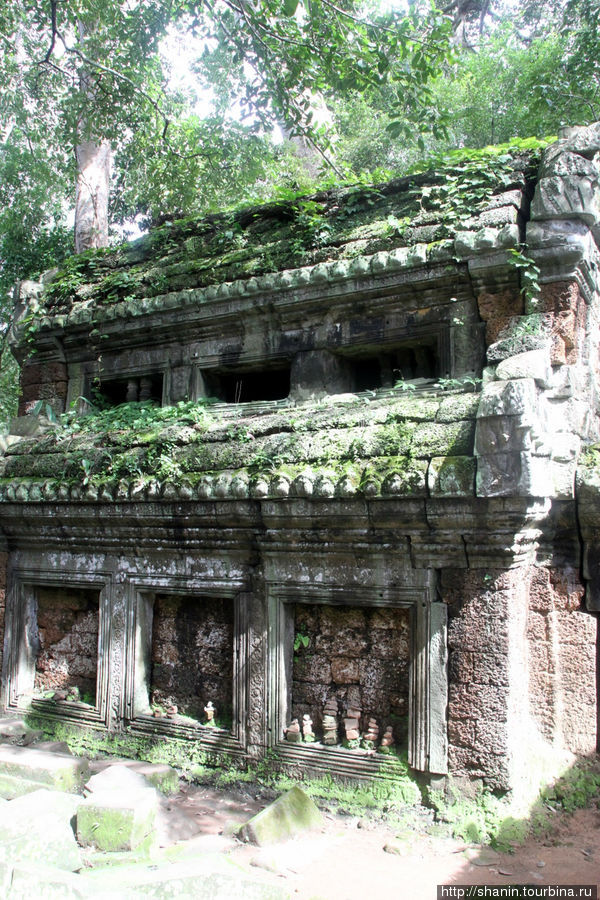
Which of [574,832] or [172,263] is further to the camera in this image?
[172,263]

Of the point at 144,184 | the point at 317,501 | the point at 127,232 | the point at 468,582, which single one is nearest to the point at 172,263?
the point at 317,501

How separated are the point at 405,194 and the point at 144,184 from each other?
31.3ft

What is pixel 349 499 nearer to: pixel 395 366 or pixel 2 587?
pixel 395 366

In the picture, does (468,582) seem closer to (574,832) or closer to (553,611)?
(553,611)

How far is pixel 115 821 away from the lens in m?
3.77

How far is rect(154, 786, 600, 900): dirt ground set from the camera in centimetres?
348

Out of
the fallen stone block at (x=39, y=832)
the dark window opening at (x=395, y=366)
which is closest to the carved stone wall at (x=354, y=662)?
the fallen stone block at (x=39, y=832)

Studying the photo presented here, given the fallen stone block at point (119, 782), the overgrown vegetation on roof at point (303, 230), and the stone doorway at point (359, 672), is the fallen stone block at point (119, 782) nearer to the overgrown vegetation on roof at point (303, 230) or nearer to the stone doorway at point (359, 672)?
the stone doorway at point (359, 672)

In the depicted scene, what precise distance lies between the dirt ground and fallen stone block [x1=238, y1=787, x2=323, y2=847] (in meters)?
0.06

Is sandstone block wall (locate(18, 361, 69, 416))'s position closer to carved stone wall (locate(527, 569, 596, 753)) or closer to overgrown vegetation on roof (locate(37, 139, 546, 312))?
overgrown vegetation on roof (locate(37, 139, 546, 312))

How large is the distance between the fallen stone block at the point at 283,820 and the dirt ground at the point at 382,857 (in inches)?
2.2

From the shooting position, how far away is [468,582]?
13.6 feet

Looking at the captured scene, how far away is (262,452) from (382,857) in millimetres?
2604

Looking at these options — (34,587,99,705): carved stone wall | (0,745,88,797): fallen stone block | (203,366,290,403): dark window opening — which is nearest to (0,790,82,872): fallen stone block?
(0,745,88,797): fallen stone block
